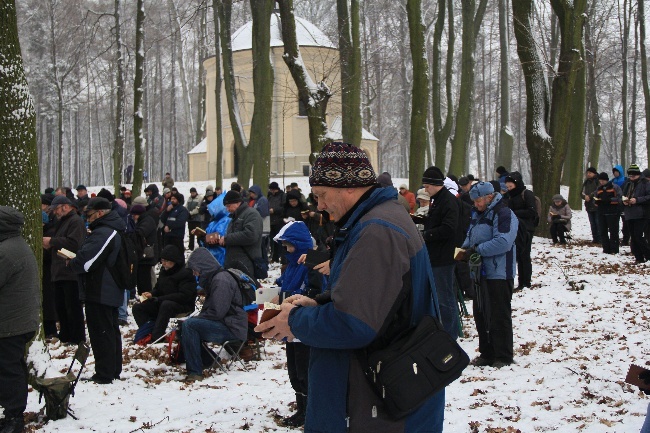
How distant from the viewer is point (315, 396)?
322cm

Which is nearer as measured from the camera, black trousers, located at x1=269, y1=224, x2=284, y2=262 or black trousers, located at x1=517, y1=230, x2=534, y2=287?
black trousers, located at x1=517, y1=230, x2=534, y2=287

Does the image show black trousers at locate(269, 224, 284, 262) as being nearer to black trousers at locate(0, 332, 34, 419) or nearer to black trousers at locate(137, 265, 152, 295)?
black trousers at locate(137, 265, 152, 295)

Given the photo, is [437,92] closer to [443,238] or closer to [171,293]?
[171,293]

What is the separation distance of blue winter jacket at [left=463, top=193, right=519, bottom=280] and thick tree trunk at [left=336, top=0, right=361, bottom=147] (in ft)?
34.5

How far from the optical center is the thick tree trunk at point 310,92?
1446cm

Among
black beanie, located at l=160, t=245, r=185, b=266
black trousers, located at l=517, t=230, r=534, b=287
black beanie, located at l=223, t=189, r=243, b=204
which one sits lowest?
black trousers, located at l=517, t=230, r=534, b=287

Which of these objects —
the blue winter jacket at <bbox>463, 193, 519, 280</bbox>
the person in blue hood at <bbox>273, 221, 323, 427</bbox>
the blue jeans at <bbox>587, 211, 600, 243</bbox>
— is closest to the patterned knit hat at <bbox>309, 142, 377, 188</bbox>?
the person in blue hood at <bbox>273, 221, 323, 427</bbox>

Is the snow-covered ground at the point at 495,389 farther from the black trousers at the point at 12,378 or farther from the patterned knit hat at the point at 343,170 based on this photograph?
the patterned knit hat at the point at 343,170

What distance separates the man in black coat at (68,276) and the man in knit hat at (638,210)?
10534 mm

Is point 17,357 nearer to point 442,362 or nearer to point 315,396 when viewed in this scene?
point 315,396

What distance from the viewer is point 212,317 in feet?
28.1

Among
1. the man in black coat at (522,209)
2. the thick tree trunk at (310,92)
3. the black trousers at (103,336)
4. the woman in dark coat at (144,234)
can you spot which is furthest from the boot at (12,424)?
the thick tree trunk at (310,92)

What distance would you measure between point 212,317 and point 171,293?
5.25ft

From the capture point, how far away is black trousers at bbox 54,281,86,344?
10.1 meters
